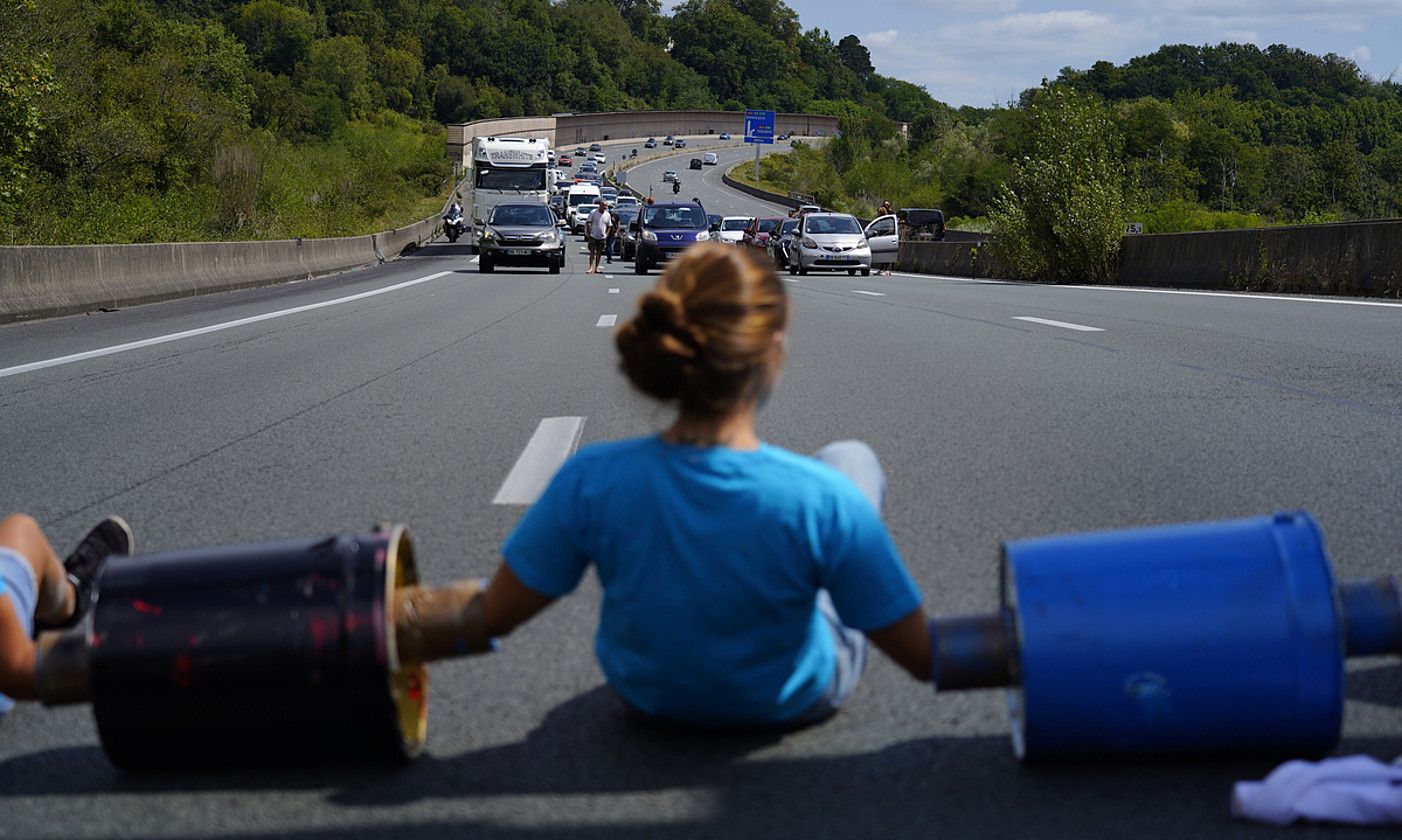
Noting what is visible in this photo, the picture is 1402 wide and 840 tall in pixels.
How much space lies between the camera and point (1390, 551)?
508 centimetres

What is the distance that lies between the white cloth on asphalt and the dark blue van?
3270 cm

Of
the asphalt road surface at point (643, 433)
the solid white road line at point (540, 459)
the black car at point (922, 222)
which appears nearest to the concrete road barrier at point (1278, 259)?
the asphalt road surface at point (643, 433)

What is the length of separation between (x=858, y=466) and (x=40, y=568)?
6.44 ft

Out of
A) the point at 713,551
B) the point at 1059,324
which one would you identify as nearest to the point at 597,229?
the point at 1059,324

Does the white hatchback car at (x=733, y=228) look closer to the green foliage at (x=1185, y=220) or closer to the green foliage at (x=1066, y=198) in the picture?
the green foliage at (x=1066, y=198)

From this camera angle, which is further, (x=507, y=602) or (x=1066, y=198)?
(x=1066, y=198)

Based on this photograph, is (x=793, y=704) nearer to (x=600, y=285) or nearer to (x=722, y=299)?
(x=722, y=299)

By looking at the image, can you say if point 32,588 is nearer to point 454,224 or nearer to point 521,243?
point 521,243

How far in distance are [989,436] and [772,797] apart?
5102mm

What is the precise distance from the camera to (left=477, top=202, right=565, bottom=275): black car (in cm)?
3450

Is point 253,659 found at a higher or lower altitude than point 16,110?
lower

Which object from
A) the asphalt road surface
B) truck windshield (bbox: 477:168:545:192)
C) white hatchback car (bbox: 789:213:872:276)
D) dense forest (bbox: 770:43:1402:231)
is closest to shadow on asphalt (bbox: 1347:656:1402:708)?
the asphalt road surface

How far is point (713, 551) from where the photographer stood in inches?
121

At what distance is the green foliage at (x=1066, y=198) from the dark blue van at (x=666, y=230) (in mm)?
7099
